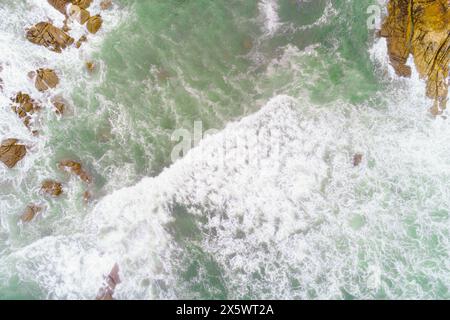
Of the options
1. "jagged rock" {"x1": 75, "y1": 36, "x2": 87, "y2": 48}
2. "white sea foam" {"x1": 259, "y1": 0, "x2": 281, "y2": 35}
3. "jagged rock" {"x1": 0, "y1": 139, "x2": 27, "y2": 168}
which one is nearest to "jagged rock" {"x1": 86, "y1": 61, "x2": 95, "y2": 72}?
"jagged rock" {"x1": 75, "y1": 36, "x2": 87, "y2": 48}

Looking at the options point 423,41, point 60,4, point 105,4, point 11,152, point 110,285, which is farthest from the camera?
point 423,41

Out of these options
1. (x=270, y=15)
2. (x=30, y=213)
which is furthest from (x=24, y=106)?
(x=270, y=15)

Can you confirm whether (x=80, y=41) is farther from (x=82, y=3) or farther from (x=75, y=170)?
(x=75, y=170)

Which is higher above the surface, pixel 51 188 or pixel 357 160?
pixel 357 160

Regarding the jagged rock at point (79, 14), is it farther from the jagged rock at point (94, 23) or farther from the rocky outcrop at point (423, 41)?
the rocky outcrop at point (423, 41)

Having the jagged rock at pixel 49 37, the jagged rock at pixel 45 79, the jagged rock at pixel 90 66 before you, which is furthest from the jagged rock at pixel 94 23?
the jagged rock at pixel 45 79

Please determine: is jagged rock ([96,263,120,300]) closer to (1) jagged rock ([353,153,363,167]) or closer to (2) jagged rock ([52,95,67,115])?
(2) jagged rock ([52,95,67,115])
